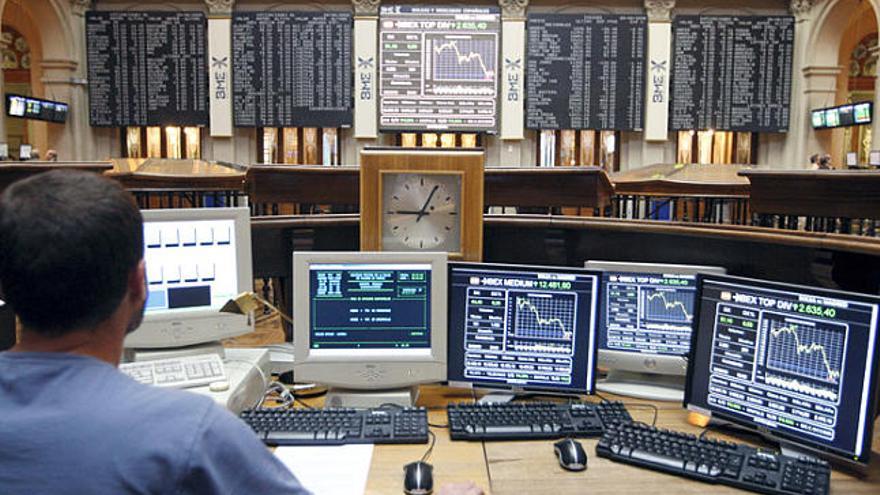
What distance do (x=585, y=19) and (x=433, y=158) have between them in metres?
6.91

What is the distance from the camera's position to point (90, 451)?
2.74ft

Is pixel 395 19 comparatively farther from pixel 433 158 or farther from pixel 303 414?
pixel 303 414

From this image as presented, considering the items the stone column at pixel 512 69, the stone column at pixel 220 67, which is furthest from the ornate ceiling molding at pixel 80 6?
the stone column at pixel 512 69

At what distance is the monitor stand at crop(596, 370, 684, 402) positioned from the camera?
85.4 inches

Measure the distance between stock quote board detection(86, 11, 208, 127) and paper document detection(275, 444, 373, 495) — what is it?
7.69m

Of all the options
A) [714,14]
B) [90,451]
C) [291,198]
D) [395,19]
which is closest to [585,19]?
[714,14]

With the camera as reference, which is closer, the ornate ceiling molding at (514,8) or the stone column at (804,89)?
the stone column at (804,89)

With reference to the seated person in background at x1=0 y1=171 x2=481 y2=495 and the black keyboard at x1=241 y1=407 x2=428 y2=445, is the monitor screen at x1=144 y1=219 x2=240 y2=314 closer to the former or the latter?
the black keyboard at x1=241 y1=407 x2=428 y2=445

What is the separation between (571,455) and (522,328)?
1.64 ft

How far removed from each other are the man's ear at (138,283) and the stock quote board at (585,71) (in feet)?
26.3

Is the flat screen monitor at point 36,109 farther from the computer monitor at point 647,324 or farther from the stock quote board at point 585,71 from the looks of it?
the computer monitor at point 647,324

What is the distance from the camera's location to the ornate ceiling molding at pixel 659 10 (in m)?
8.59

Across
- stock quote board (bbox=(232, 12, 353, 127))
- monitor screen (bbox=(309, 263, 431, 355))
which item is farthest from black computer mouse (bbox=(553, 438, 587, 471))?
stock quote board (bbox=(232, 12, 353, 127))

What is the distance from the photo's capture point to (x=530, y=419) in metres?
1.90
